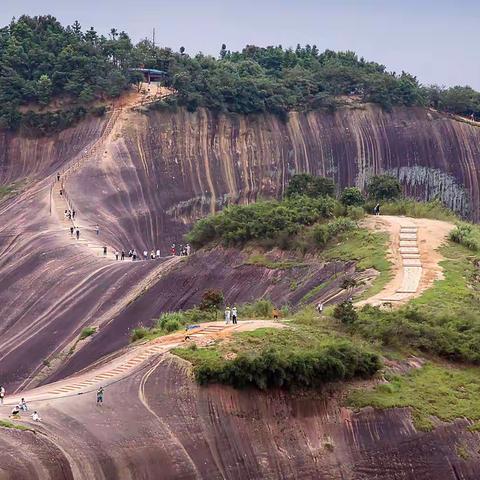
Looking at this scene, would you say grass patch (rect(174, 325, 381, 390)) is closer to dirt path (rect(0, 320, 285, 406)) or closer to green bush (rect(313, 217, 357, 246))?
dirt path (rect(0, 320, 285, 406))

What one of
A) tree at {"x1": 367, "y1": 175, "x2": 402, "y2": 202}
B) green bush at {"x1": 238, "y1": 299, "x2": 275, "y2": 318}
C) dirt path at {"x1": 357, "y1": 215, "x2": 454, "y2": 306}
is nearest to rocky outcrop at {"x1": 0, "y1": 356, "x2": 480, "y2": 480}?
green bush at {"x1": 238, "y1": 299, "x2": 275, "y2": 318}

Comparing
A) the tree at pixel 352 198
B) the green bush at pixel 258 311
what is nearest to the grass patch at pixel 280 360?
the green bush at pixel 258 311

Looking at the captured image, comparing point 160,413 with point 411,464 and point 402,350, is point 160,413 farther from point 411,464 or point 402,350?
point 402,350

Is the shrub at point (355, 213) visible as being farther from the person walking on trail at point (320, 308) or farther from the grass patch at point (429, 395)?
the grass patch at point (429, 395)

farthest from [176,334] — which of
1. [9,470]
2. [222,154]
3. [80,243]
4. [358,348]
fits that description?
[222,154]

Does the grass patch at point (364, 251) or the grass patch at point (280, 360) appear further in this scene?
the grass patch at point (364, 251)

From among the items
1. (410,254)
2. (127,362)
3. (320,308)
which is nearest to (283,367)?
(127,362)

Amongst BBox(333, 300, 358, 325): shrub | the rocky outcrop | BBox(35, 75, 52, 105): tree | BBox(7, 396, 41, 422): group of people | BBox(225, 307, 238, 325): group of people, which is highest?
BBox(35, 75, 52, 105): tree
